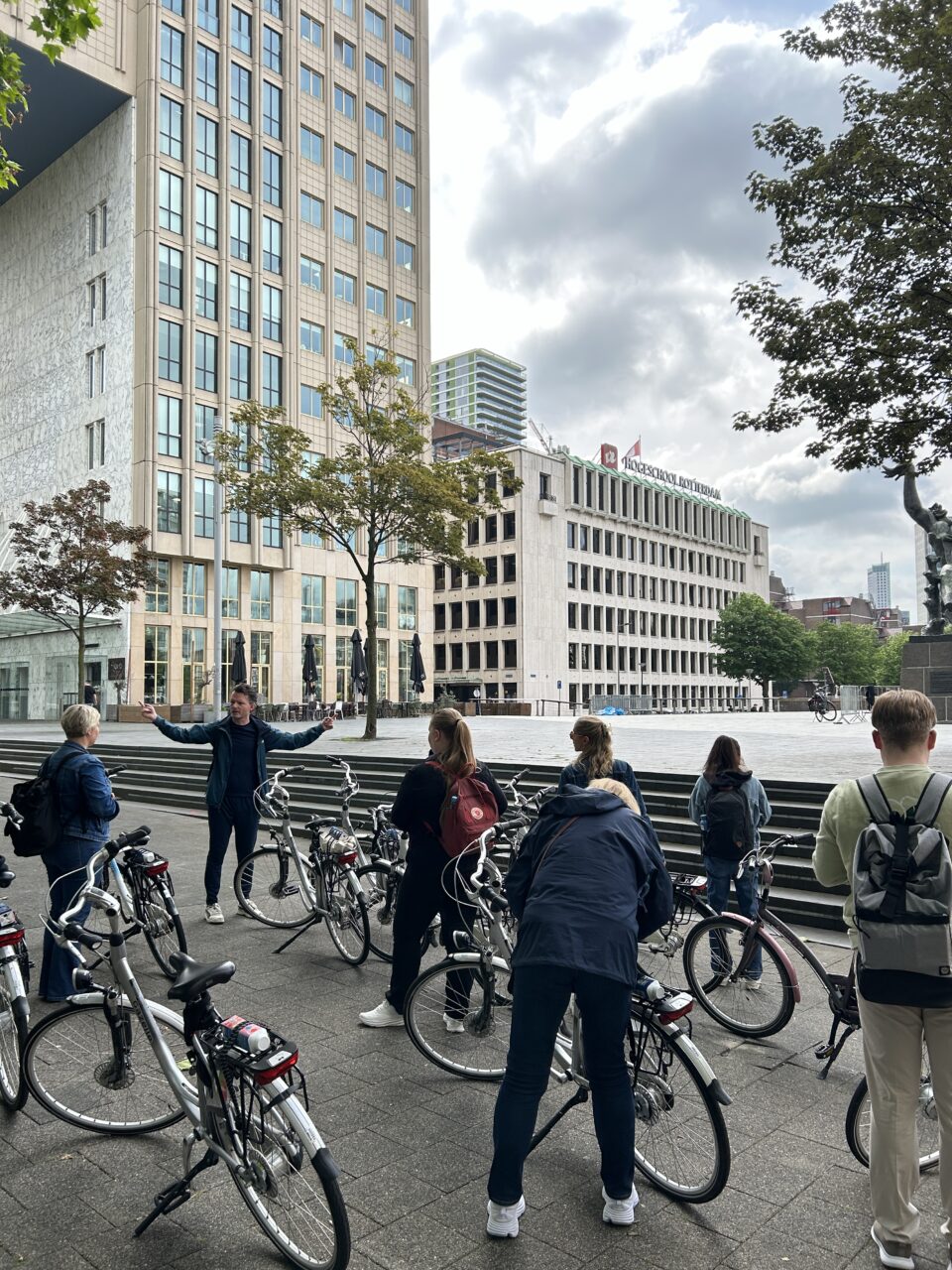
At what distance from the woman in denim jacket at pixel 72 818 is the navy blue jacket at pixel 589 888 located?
131 inches

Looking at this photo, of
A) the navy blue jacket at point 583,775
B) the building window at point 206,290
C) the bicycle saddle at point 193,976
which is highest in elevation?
the building window at point 206,290

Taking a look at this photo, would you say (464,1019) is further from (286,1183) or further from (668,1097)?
(286,1183)

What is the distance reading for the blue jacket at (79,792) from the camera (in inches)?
229

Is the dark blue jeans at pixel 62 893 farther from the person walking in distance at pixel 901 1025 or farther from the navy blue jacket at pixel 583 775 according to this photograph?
the person walking in distance at pixel 901 1025

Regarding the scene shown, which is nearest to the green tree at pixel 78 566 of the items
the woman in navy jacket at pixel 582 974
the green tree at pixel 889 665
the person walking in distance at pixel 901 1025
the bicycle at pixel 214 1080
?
the bicycle at pixel 214 1080

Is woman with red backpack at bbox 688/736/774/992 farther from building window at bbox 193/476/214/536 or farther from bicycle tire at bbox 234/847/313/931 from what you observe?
building window at bbox 193/476/214/536

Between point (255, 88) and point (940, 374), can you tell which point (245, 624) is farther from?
point (940, 374)

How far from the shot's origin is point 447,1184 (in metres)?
3.81

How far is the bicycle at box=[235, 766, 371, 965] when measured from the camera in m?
7.03

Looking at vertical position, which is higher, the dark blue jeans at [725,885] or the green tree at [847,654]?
the green tree at [847,654]

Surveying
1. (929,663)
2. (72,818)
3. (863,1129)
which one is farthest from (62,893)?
(929,663)

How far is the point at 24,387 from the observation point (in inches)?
2079

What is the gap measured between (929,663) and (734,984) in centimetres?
2196

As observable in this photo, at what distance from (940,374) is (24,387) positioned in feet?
173
